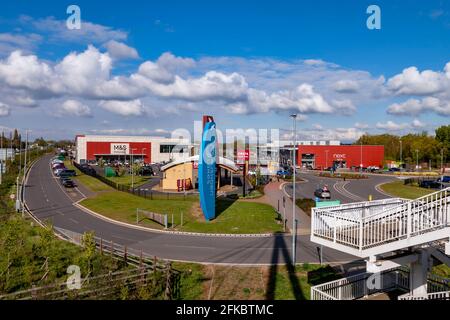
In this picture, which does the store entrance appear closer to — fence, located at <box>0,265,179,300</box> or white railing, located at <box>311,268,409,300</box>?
white railing, located at <box>311,268,409,300</box>

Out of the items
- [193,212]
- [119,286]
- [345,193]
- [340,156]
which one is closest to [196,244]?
[119,286]

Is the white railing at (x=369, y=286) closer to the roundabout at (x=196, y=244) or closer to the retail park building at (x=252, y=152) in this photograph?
the roundabout at (x=196, y=244)

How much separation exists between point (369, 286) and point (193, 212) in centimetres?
1981

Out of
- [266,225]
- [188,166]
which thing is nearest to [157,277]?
[266,225]

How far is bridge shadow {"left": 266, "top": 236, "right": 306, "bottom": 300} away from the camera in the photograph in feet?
50.7

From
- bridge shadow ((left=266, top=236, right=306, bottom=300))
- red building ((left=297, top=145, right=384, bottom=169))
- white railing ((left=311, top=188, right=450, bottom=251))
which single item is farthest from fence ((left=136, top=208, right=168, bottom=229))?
red building ((left=297, top=145, right=384, bottom=169))

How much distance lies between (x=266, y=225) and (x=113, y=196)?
66.8 ft

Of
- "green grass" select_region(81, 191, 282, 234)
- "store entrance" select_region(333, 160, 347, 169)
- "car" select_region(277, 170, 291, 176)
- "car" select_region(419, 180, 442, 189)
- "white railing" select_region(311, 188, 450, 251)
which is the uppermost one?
"white railing" select_region(311, 188, 450, 251)

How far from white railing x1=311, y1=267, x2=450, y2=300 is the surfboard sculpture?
624 inches

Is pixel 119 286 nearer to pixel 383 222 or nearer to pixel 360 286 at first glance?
pixel 360 286

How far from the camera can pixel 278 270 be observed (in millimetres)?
18344

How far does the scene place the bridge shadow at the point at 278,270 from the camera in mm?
15468

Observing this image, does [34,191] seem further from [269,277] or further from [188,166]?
[269,277]
